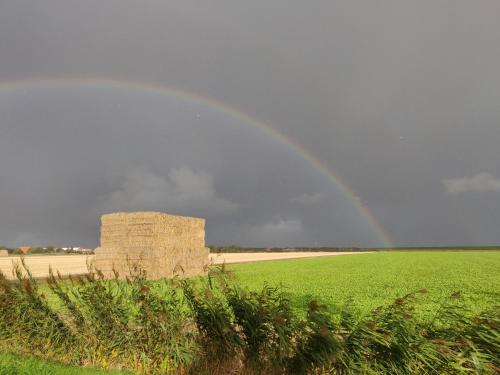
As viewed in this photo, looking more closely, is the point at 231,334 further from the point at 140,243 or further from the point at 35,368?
the point at 140,243

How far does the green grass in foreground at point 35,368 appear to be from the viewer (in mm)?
6203

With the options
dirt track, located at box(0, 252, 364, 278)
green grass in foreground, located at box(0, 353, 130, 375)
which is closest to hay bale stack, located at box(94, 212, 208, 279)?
dirt track, located at box(0, 252, 364, 278)

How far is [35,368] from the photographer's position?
645 centimetres

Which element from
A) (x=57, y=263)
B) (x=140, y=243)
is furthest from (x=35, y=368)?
(x=57, y=263)

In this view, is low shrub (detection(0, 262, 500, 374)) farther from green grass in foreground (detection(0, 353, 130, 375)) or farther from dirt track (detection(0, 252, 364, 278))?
dirt track (detection(0, 252, 364, 278))

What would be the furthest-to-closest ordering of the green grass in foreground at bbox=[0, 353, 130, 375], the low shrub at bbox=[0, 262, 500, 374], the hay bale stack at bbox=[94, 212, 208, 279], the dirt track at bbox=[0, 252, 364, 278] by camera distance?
the dirt track at bbox=[0, 252, 364, 278], the hay bale stack at bbox=[94, 212, 208, 279], the green grass in foreground at bbox=[0, 353, 130, 375], the low shrub at bbox=[0, 262, 500, 374]

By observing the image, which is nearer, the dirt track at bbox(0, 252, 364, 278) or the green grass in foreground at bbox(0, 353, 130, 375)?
the green grass in foreground at bbox(0, 353, 130, 375)

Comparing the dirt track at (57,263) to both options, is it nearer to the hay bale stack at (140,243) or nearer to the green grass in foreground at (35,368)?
the hay bale stack at (140,243)

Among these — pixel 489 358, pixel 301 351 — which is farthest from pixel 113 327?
pixel 489 358

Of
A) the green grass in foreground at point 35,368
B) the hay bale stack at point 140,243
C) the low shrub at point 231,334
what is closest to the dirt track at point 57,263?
the low shrub at point 231,334

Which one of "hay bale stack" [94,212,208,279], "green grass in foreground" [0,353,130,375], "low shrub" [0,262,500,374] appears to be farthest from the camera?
"hay bale stack" [94,212,208,279]

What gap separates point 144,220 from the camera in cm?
2259

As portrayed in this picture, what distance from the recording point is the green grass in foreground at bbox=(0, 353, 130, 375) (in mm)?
6203

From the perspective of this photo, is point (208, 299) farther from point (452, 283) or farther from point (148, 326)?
point (452, 283)
